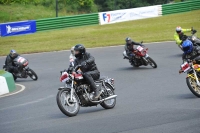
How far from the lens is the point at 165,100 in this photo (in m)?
12.9

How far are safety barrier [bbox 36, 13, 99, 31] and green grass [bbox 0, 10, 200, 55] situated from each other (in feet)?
1.20

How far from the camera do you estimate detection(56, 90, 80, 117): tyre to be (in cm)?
1088

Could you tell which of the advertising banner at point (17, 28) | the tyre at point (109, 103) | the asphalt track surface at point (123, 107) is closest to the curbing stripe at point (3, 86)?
the asphalt track surface at point (123, 107)

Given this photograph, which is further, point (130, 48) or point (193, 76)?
point (130, 48)

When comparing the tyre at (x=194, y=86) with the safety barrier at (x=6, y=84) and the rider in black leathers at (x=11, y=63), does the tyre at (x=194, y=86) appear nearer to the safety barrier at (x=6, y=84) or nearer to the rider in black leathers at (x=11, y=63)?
the safety barrier at (x=6, y=84)

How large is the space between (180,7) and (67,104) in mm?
36733

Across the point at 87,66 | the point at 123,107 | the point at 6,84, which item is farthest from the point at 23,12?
the point at 87,66

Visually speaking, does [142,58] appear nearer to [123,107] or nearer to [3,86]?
[3,86]

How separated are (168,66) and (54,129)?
11772 mm

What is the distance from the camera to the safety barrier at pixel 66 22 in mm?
39281

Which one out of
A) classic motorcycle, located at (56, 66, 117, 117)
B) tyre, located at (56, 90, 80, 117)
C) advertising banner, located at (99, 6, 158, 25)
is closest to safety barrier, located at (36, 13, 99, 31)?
→ advertising banner, located at (99, 6, 158, 25)

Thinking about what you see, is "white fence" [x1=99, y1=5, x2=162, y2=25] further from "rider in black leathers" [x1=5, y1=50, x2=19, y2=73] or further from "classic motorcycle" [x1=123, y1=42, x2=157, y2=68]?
"rider in black leathers" [x1=5, y1=50, x2=19, y2=73]

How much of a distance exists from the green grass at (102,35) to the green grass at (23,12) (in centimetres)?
1058

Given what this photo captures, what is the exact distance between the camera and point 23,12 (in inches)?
2025
